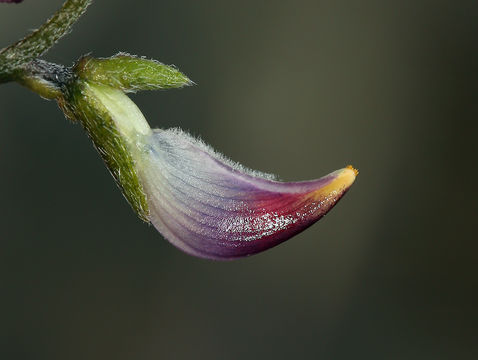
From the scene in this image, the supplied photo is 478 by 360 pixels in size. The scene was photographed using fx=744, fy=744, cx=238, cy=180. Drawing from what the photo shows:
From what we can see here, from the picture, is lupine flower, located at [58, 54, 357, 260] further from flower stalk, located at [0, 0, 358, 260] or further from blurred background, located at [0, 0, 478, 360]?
blurred background, located at [0, 0, 478, 360]

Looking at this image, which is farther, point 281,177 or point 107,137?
point 281,177

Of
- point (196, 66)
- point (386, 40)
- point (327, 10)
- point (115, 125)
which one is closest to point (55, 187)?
point (196, 66)

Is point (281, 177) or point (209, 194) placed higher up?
point (281, 177)

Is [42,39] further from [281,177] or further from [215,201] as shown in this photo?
[281,177]

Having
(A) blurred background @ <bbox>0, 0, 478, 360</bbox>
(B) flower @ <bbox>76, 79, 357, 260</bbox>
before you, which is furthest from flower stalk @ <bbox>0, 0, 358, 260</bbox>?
(A) blurred background @ <bbox>0, 0, 478, 360</bbox>

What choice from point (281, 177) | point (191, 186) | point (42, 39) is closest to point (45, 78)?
point (42, 39)

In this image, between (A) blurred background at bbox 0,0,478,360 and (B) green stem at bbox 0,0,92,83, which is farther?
(A) blurred background at bbox 0,0,478,360

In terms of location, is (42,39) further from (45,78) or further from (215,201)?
(215,201)
